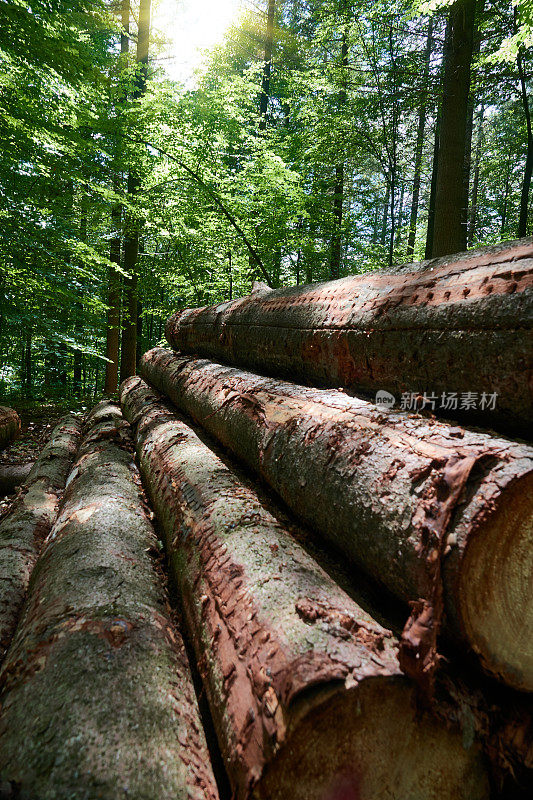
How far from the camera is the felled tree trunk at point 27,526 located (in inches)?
76.2

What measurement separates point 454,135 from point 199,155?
4.37 metres

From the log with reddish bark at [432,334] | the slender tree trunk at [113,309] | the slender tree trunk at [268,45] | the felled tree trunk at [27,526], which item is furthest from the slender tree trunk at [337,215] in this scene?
the felled tree trunk at [27,526]

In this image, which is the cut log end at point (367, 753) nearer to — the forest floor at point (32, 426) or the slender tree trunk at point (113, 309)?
the forest floor at point (32, 426)

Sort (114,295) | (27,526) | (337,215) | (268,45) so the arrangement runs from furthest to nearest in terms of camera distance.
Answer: (268,45)
(337,215)
(114,295)
(27,526)

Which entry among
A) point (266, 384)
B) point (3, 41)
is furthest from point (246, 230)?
point (266, 384)

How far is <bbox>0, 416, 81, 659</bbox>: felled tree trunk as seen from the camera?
1.94 meters

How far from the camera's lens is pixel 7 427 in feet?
17.8

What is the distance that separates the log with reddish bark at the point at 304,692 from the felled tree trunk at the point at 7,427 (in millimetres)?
4917

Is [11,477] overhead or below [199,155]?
below

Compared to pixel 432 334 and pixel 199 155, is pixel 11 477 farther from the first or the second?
pixel 199 155

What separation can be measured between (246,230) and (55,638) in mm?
7986

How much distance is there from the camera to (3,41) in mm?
4359

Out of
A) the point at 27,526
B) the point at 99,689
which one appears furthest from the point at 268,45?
the point at 99,689

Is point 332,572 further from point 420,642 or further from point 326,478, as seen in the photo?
point 420,642
